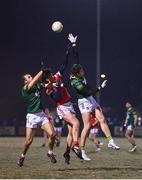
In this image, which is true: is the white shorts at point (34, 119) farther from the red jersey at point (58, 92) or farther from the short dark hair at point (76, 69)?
the short dark hair at point (76, 69)

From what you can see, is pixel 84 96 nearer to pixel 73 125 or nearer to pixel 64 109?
pixel 64 109

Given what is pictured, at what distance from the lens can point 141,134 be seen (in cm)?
5050

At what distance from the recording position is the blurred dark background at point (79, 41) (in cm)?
5997

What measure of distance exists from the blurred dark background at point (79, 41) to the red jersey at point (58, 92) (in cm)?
4291

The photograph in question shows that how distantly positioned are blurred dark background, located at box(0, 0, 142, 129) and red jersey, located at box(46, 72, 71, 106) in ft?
141

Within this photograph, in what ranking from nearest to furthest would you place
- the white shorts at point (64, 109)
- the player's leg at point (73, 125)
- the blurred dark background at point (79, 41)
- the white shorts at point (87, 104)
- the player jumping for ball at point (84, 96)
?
the player's leg at point (73, 125) → the white shorts at point (64, 109) → the player jumping for ball at point (84, 96) → the white shorts at point (87, 104) → the blurred dark background at point (79, 41)

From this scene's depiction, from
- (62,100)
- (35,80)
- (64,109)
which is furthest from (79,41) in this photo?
(35,80)

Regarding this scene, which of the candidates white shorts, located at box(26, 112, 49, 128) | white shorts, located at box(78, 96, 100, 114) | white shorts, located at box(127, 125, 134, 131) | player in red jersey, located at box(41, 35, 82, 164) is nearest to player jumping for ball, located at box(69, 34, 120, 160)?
white shorts, located at box(78, 96, 100, 114)

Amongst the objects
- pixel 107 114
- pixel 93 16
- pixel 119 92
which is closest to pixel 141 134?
pixel 107 114

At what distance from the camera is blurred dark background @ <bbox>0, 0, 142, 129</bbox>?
59969 mm

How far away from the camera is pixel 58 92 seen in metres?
15.7

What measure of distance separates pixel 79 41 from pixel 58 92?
1814 inches

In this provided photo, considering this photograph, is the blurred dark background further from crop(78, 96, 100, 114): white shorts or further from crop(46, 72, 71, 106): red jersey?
crop(46, 72, 71, 106): red jersey

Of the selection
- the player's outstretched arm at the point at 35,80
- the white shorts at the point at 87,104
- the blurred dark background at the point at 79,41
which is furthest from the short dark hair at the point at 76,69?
the blurred dark background at the point at 79,41
